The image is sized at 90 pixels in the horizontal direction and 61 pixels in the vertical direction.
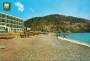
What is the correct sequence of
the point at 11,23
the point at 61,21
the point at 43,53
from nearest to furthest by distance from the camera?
the point at 43,53
the point at 11,23
the point at 61,21

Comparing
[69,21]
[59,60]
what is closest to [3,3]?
[59,60]

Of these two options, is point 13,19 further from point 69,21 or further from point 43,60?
point 43,60

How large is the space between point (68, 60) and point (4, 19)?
44.4m

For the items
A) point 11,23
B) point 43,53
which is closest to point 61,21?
point 11,23

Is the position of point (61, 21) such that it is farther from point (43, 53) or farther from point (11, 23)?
point (43, 53)

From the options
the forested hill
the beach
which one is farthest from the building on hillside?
the beach

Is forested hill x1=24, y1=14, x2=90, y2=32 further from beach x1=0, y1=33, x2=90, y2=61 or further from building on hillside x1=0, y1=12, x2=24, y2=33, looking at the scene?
beach x1=0, y1=33, x2=90, y2=61

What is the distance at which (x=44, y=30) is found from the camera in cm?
8700

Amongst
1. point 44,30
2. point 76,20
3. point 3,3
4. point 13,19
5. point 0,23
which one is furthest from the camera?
point 44,30

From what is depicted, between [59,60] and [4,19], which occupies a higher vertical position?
[4,19]

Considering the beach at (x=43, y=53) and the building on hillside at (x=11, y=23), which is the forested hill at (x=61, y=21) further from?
the beach at (x=43, y=53)

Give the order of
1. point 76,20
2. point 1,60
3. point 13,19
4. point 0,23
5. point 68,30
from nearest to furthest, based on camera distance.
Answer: point 1,60, point 0,23, point 76,20, point 13,19, point 68,30

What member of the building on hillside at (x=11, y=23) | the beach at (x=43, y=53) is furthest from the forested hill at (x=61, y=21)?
the beach at (x=43, y=53)

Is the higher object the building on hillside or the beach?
the building on hillside
